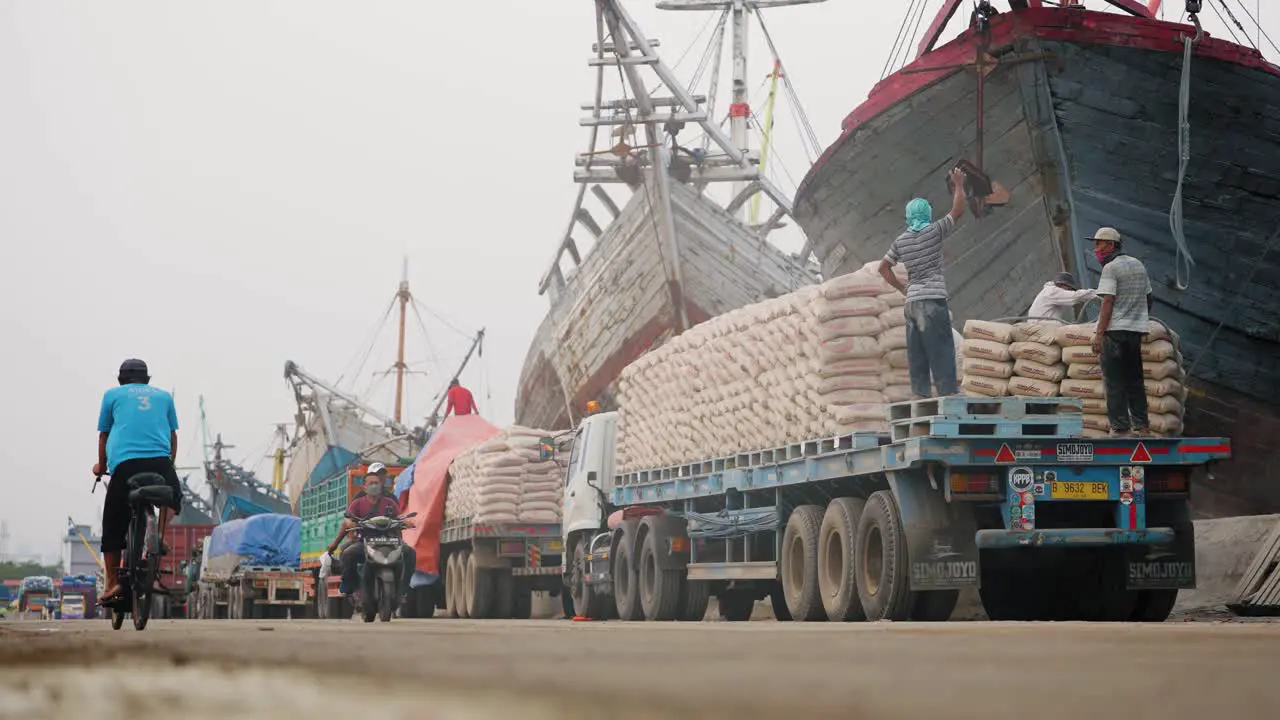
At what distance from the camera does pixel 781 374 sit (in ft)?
44.1

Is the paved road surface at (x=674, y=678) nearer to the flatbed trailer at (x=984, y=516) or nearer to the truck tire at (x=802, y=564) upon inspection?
the flatbed trailer at (x=984, y=516)

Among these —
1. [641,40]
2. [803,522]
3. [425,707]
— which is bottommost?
[425,707]

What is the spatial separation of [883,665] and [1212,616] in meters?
9.52

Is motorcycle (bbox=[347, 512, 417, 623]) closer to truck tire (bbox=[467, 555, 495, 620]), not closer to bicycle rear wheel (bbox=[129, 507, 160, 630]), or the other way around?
bicycle rear wheel (bbox=[129, 507, 160, 630])

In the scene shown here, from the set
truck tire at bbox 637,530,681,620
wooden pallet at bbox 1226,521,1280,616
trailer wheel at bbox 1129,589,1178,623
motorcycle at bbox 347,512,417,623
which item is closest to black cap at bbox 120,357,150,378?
motorcycle at bbox 347,512,417,623

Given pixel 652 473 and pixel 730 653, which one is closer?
pixel 730 653

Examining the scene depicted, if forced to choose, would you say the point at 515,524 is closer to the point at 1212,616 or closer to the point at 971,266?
the point at 971,266

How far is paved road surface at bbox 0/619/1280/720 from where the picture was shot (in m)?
3.09

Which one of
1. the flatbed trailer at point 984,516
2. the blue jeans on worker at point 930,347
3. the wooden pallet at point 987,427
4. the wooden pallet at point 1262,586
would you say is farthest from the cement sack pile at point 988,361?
the wooden pallet at point 1262,586

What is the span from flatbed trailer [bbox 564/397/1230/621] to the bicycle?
4.47 metres

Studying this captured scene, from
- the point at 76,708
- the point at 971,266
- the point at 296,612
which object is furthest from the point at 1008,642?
the point at 296,612

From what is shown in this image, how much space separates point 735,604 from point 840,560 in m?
4.25

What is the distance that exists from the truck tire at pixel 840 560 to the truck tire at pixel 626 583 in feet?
13.3

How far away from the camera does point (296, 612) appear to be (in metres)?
32.9
